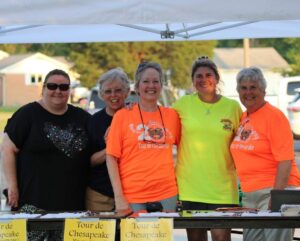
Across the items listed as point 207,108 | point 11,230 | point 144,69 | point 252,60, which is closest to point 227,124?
point 207,108

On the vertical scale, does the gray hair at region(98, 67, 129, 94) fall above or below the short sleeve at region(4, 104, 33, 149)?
above

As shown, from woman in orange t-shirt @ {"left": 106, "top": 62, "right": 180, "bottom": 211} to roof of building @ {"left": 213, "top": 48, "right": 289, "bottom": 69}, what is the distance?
57103 millimetres

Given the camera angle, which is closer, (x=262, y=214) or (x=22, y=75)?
(x=262, y=214)

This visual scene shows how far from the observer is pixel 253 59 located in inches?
2569

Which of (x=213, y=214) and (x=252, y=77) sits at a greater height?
(x=252, y=77)

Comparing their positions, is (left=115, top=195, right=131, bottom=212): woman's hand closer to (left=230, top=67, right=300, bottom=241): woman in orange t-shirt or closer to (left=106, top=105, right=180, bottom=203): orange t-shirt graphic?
(left=106, top=105, right=180, bottom=203): orange t-shirt graphic

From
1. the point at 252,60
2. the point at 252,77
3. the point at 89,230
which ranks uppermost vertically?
the point at 252,60

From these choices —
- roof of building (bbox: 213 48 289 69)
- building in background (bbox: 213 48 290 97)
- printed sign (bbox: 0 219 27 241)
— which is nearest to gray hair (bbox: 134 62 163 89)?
printed sign (bbox: 0 219 27 241)

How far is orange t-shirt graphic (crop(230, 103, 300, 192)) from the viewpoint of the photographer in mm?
5000

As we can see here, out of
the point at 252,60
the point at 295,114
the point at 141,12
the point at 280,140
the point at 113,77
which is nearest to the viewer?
the point at 141,12

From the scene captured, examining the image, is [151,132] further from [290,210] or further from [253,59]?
[253,59]

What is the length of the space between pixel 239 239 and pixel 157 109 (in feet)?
11.7

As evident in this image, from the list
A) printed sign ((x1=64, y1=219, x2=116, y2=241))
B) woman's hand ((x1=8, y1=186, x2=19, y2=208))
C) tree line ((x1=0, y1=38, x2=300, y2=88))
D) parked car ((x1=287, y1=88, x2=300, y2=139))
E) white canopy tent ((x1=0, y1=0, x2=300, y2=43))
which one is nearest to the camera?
white canopy tent ((x1=0, y1=0, x2=300, y2=43))

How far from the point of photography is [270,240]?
17.8 feet
